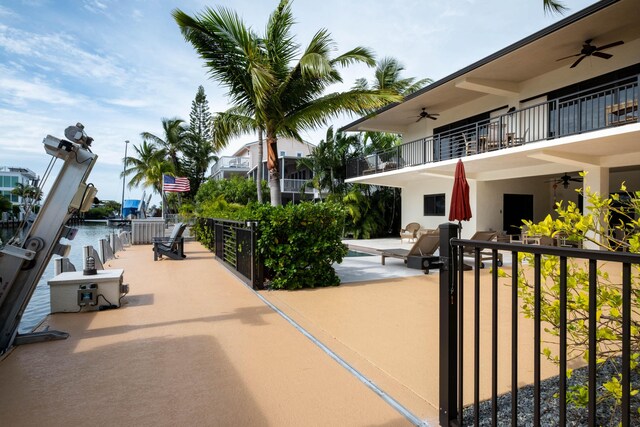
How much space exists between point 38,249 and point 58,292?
182 centimetres

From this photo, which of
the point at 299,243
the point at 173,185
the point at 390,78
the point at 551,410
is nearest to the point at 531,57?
the point at 299,243

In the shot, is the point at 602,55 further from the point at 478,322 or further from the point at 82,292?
the point at 82,292

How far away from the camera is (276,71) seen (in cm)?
1009

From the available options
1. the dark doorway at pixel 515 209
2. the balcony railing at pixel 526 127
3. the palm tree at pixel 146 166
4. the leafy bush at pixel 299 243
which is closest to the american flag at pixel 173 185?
the balcony railing at pixel 526 127

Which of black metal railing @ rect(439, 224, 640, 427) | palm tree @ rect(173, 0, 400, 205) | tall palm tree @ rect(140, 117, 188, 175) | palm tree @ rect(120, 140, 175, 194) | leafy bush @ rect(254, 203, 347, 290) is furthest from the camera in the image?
tall palm tree @ rect(140, 117, 188, 175)

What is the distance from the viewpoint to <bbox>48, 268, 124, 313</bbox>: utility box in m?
5.45

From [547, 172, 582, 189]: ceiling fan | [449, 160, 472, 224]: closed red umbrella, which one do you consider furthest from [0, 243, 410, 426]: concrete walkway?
[547, 172, 582, 189]: ceiling fan

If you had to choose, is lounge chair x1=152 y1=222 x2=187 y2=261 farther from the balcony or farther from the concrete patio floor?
the balcony

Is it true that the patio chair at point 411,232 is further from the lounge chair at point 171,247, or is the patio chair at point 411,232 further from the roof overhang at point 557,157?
the lounge chair at point 171,247

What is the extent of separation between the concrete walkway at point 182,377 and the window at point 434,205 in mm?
14382

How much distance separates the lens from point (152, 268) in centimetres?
998

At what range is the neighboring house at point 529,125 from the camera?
1002cm

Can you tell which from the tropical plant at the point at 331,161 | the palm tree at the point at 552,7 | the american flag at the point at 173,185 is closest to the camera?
the palm tree at the point at 552,7

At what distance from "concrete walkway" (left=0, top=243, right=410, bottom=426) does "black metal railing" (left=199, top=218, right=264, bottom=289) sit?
4.95 feet
